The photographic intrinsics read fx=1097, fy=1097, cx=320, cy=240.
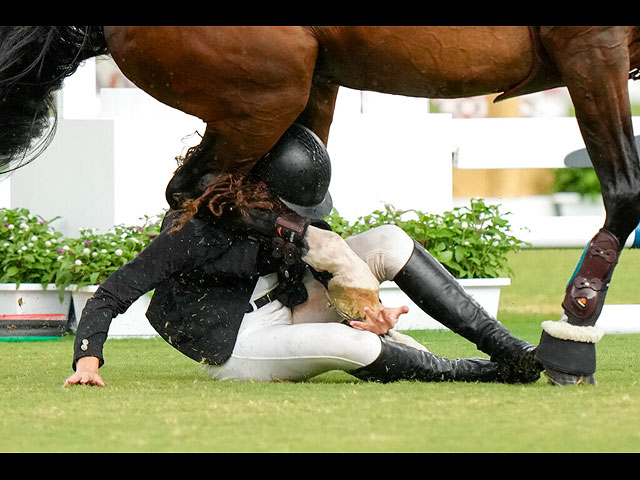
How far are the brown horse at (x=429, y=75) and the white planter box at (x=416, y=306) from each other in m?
2.57

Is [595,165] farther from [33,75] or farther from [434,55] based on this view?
[33,75]

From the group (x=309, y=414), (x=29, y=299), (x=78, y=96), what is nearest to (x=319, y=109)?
(x=309, y=414)

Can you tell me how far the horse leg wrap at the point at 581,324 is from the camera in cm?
359

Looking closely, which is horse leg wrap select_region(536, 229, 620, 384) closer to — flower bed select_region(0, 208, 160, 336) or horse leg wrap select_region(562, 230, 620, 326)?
horse leg wrap select_region(562, 230, 620, 326)

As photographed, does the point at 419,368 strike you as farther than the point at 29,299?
No

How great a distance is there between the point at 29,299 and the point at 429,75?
3466mm

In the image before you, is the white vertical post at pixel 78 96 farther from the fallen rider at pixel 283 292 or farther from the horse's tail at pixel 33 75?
the fallen rider at pixel 283 292

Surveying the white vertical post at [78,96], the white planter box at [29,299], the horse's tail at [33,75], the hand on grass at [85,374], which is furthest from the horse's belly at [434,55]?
the white vertical post at [78,96]

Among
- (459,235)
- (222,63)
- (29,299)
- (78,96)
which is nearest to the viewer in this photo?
(222,63)

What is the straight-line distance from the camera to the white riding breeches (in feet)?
12.0

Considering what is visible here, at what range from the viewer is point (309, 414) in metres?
2.96

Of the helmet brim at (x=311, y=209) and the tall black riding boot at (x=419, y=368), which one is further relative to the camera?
the helmet brim at (x=311, y=209)

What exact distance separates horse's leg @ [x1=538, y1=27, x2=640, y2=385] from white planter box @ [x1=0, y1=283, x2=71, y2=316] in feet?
11.5

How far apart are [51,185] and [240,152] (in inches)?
133
